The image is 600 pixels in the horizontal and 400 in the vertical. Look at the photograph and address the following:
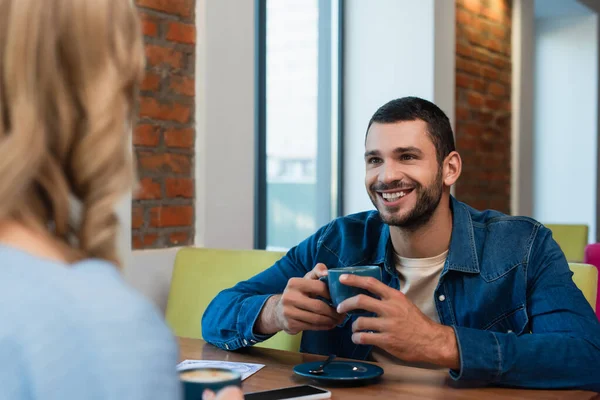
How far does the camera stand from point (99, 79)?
606 mm

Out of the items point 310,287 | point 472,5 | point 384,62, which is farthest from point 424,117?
point 472,5

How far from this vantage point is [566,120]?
18.7ft

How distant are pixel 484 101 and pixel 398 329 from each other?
324 cm

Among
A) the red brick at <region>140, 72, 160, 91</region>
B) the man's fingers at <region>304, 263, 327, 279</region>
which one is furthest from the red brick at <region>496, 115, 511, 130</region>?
the man's fingers at <region>304, 263, 327, 279</region>

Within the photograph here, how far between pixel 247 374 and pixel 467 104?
9.99ft

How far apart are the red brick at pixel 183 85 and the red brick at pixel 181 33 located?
119 mm

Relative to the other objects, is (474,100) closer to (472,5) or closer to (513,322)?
(472,5)

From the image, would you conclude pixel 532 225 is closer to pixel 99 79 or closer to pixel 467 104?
pixel 99 79

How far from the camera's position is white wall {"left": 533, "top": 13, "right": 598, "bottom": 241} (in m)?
5.58

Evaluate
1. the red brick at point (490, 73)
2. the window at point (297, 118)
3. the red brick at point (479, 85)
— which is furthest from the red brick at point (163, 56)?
the red brick at point (490, 73)

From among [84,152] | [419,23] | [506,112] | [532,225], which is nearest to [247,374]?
[532,225]

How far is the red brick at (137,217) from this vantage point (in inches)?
A: 87.4

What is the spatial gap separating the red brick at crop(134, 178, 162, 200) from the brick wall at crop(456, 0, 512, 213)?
213cm

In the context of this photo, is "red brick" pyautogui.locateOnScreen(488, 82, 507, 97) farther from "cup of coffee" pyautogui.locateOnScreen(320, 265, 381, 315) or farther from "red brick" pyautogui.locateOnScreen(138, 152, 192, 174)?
"cup of coffee" pyautogui.locateOnScreen(320, 265, 381, 315)
